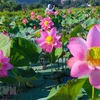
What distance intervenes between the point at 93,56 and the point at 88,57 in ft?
0.06

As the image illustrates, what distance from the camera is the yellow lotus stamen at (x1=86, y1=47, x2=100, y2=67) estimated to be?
2.65 feet

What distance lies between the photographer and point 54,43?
1803 mm

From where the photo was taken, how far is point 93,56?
813 mm

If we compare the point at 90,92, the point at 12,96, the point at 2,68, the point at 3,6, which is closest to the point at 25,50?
the point at 12,96

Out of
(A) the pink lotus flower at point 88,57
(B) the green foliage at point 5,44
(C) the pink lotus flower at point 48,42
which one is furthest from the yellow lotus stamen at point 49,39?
(A) the pink lotus flower at point 88,57

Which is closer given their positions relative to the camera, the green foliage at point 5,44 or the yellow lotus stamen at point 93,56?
the yellow lotus stamen at point 93,56

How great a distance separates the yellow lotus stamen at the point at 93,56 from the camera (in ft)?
2.65

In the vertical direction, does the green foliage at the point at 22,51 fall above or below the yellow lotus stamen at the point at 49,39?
below

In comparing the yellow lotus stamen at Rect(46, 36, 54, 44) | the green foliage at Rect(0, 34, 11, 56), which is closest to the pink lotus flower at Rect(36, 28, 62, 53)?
the yellow lotus stamen at Rect(46, 36, 54, 44)

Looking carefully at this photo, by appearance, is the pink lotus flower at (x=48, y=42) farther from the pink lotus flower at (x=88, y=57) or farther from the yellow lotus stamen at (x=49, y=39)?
the pink lotus flower at (x=88, y=57)

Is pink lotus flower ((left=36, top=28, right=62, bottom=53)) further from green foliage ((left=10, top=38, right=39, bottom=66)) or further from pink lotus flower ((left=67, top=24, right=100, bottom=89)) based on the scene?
pink lotus flower ((left=67, top=24, right=100, bottom=89))

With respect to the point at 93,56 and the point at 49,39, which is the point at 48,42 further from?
the point at 93,56

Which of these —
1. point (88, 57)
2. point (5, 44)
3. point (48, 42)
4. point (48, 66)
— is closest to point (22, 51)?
point (48, 42)

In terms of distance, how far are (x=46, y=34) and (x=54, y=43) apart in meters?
0.07
